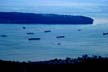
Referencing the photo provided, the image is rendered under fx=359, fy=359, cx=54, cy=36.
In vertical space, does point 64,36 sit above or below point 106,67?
below

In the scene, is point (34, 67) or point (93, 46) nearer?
point (34, 67)

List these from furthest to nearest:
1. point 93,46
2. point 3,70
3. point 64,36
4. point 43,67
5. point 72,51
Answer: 1. point 64,36
2. point 93,46
3. point 72,51
4. point 43,67
5. point 3,70

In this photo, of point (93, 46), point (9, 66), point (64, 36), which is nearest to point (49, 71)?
point (9, 66)

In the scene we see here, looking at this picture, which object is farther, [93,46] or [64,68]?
[93,46]

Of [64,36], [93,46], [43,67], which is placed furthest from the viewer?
[64,36]

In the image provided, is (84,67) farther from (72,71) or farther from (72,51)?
Answer: (72,51)

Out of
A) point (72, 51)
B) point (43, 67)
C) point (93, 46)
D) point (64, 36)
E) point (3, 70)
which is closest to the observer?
point (3, 70)

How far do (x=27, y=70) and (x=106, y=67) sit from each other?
0.83 m

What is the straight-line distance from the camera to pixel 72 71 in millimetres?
3670

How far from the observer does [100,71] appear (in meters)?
3.65

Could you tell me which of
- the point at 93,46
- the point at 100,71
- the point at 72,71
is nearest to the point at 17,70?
the point at 72,71

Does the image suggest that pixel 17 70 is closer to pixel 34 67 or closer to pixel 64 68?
pixel 34 67

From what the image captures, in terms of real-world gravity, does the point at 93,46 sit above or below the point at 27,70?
below

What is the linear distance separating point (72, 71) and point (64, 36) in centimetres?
2161
